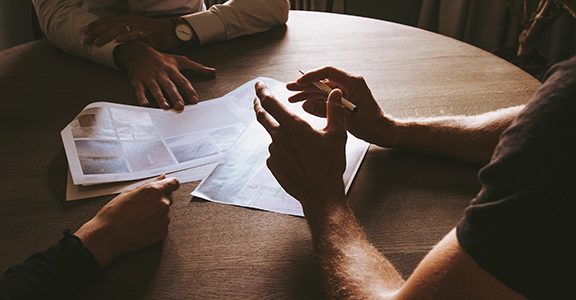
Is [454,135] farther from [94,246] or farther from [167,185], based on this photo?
[94,246]

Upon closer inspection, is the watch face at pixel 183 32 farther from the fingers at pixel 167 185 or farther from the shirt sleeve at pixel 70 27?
the fingers at pixel 167 185

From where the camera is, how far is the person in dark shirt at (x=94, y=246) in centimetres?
71

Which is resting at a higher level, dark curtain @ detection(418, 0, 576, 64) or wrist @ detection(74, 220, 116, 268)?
wrist @ detection(74, 220, 116, 268)

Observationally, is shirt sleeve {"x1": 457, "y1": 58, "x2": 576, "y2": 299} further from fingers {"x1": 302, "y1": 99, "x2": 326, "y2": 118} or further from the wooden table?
fingers {"x1": 302, "y1": 99, "x2": 326, "y2": 118}

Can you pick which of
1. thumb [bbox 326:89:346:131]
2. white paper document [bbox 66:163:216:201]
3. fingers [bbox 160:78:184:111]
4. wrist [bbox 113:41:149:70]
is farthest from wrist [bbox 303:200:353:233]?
wrist [bbox 113:41:149:70]

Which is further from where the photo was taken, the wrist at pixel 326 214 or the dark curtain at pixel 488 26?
the dark curtain at pixel 488 26

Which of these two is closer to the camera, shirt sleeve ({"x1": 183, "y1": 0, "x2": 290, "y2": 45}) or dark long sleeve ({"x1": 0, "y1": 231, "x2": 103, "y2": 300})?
dark long sleeve ({"x1": 0, "y1": 231, "x2": 103, "y2": 300})

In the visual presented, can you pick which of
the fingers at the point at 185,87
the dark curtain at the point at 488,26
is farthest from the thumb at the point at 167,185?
the dark curtain at the point at 488,26

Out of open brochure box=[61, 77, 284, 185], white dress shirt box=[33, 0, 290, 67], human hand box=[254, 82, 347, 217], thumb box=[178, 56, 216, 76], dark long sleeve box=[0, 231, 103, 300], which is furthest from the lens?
white dress shirt box=[33, 0, 290, 67]

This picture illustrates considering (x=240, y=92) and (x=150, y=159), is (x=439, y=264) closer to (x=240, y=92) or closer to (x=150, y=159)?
(x=150, y=159)

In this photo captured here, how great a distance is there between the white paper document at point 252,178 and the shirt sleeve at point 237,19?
48 centimetres

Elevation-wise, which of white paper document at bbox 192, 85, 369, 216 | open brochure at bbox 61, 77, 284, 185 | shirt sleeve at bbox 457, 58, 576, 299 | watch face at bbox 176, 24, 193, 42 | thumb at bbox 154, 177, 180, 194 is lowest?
white paper document at bbox 192, 85, 369, 216

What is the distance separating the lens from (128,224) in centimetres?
80

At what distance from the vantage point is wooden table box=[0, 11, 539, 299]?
2.47 feet
